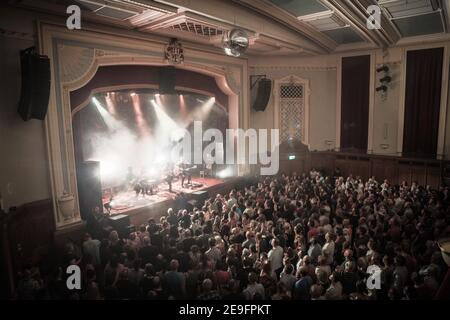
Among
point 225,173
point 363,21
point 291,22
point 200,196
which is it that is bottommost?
point 200,196

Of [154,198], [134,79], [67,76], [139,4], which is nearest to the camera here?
[139,4]

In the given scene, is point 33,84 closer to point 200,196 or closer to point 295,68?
point 200,196

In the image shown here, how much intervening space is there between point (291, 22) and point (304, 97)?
4.58 meters

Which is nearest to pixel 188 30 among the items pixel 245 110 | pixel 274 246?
pixel 245 110

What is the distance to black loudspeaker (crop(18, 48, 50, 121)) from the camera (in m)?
5.86

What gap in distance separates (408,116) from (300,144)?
12.5 feet

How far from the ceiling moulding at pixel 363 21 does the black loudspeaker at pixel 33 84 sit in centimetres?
585

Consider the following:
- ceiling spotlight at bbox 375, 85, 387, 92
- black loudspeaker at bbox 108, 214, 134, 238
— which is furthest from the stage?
ceiling spotlight at bbox 375, 85, 387, 92

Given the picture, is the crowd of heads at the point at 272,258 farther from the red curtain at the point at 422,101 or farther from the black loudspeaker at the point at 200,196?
the red curtain at the point at 422,101

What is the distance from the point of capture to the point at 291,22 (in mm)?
8625

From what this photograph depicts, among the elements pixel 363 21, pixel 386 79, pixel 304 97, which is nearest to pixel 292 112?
pixel 304 97

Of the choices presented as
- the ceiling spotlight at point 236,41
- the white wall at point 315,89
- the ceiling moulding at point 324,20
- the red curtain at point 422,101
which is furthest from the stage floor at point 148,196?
the red curtain at point 422,101

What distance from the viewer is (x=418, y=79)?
35.7ft
